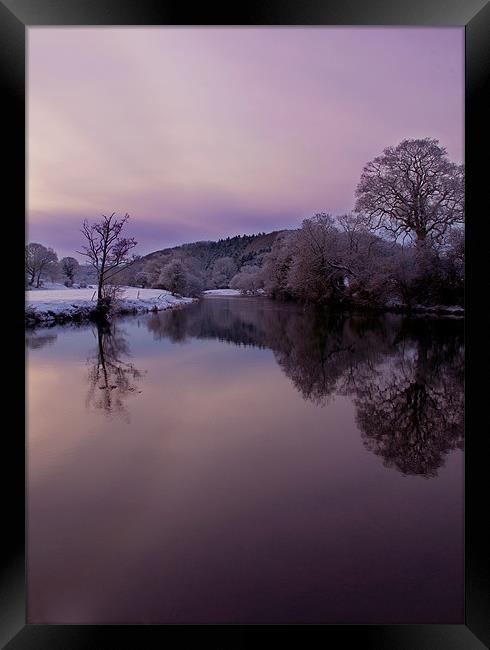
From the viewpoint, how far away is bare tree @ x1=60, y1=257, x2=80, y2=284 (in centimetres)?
1147

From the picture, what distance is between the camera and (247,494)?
2818 mm

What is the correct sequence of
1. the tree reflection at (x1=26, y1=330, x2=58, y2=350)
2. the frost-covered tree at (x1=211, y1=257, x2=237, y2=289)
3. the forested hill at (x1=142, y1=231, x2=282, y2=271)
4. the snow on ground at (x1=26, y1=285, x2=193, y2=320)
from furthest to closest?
the frost-covered tree at (x1=211, y1=257, x2=237, y2=289)
the forested hill at (x1=142, y1=231, x2=282, y2=271)
the snow on ground at (x1=26, y1=285, x2=193, y2=320)
the tree reflection at (x1=26, y1=330, x2=58, y2=350)

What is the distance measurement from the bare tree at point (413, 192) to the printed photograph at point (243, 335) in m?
0.05

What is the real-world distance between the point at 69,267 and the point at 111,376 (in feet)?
21.5

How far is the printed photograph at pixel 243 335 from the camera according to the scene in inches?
80.7

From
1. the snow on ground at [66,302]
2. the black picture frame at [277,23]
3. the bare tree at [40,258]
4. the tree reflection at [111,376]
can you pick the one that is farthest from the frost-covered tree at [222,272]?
the black picture frame at [277,23]

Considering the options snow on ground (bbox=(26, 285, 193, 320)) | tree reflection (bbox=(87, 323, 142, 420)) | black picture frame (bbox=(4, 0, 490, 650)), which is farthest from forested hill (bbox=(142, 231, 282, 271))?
black picture frame (bbox=(4, 0, 490, 650))

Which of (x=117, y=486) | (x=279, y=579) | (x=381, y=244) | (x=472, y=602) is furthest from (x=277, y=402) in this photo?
(x=381, y=244)

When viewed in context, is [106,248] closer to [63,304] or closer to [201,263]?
[63,304]

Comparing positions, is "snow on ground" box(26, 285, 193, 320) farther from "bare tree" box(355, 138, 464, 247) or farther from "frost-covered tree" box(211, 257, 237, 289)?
"bare tree" box(355, 138, 464, 247)

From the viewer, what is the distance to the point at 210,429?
4148 mm

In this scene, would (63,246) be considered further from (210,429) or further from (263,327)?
(210,429)

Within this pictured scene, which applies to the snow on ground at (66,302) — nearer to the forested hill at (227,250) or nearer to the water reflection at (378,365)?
the water reflection at (378,365)

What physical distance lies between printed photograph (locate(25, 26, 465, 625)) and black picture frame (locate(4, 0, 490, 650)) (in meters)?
0.17
